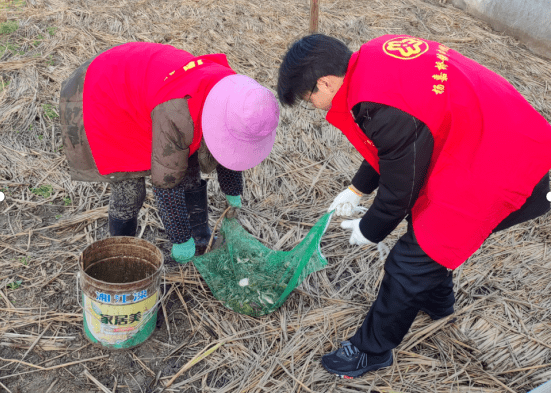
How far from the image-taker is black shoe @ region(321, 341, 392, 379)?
6.89ft

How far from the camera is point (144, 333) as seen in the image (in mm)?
2129

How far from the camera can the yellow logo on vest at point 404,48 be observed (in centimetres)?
155

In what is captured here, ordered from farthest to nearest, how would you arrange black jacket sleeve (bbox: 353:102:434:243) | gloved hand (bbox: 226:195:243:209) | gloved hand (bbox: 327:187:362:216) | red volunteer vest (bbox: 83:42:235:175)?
gloved hand (bbox: 226:195:243:209) → gloved hand (bbox: 327:187:362:216) → red volunteer vest (bbox: 83:42:235:175) → black jacket sleeve (bbox: 353:102:434:243)

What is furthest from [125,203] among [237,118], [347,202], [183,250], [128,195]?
[347,202]

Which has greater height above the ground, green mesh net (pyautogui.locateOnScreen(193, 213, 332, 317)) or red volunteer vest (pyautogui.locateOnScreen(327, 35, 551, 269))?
red volunteer vest (pyautogui.locateOnScreen(327, 35, 551, 269))

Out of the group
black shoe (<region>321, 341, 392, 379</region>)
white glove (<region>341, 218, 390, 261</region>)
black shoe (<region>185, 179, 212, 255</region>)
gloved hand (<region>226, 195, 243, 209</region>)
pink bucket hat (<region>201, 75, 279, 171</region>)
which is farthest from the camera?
gloved hand (<region>226, 195, 243, 209</region>)

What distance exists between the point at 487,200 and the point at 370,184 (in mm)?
661

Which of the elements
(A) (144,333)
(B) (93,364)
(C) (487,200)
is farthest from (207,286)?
(C) (487,200)

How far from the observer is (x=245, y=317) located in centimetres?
238

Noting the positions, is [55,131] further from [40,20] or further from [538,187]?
[538,187]

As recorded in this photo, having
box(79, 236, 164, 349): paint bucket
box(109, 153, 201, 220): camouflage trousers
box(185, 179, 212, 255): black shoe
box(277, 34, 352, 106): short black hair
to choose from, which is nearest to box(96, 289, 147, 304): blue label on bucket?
box(79, 236, 164, 349): paint bucket

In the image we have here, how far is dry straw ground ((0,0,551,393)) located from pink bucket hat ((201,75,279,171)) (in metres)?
0.98

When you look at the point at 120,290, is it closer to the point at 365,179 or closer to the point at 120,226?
the point at 120,226

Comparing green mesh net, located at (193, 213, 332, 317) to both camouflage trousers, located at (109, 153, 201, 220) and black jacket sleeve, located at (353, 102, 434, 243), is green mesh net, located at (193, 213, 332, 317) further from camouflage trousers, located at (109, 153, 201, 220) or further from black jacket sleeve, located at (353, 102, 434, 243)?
black jacket sleeve, located at (353, 102, 434, 243)
